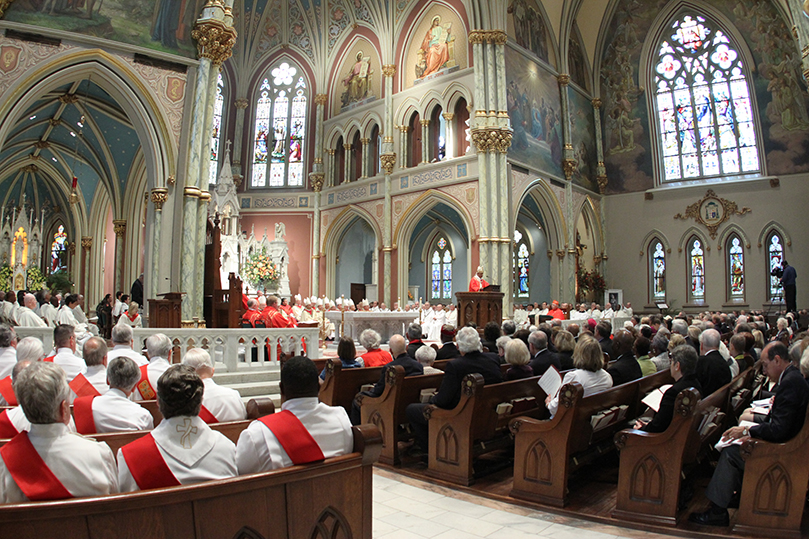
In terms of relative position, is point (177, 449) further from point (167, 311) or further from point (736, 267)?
point (736, 267)

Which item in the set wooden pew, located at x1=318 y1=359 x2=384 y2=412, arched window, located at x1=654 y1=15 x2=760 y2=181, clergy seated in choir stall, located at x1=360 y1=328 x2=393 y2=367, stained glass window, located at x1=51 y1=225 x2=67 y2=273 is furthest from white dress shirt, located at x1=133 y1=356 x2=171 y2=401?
stained glass window, located at x1=51 y1=225 x2=67 y2=273

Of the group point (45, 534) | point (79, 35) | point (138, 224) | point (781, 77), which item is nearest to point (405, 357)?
point (45, 534)

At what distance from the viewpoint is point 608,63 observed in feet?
81.6

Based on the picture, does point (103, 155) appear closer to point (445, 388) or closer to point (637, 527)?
point (445, 388)

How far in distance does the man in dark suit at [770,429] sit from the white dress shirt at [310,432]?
2.72 meters

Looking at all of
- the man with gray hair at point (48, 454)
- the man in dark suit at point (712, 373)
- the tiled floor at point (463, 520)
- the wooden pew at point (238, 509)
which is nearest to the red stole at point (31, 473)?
the man with gray hair at point (48, 454)

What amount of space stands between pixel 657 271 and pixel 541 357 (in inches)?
795

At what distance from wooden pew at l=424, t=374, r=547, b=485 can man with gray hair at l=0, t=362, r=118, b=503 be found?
304 cm

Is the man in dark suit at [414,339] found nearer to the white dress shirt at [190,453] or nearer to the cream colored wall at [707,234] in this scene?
the white dress shirt at [190,453]

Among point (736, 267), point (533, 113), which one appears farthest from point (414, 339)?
point (736, 267)

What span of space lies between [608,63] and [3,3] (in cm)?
2190

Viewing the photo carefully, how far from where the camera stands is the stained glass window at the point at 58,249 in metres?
26.9

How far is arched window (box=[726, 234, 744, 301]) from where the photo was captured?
71.4 feet

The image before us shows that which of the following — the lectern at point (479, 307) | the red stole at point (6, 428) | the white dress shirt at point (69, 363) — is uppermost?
the lectern at point (479, 307)
